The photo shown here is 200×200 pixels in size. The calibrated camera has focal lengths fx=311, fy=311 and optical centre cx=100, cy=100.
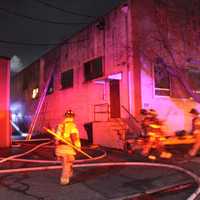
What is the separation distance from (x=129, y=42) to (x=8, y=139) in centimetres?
730

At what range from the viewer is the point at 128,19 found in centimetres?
1458

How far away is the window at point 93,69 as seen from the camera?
16.5 m

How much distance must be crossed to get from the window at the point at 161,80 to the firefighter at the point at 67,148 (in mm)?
8593

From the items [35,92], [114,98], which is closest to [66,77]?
[114,98]

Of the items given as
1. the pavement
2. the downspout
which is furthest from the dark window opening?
the pavement

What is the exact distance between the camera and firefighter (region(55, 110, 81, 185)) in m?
6.96

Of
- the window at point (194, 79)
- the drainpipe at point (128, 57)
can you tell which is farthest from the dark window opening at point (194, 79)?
the drainpipe at point (128, 57)

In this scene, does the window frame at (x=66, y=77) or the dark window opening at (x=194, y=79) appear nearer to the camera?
the dark window opening at (x=194, y=79)

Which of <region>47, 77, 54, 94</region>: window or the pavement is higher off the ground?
<region>47, 77, 54, 94</region>: window

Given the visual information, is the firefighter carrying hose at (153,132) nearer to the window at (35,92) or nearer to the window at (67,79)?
the window at (67,79)

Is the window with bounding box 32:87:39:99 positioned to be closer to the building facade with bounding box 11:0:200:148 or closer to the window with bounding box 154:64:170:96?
the building facade with bounding box 11:0:200:148

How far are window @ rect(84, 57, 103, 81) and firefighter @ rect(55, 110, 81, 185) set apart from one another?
907 cm

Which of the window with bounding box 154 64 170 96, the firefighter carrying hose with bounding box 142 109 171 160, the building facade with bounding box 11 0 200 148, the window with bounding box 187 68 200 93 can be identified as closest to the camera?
the firefighter carrying hose with bounding box 142 109 171 160

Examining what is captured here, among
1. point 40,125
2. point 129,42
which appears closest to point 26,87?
point 40,125
